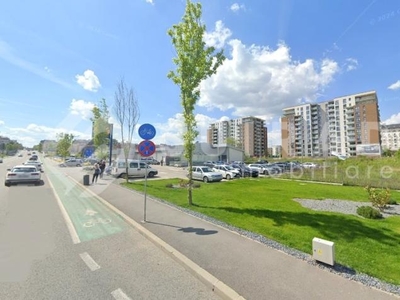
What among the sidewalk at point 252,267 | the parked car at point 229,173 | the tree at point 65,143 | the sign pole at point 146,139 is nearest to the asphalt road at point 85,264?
the sidewalk at point 252,267

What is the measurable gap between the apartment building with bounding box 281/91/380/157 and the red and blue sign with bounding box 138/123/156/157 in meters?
75.8

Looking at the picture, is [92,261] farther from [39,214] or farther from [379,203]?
[379,203]

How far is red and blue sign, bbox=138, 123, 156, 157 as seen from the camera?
7418 mm

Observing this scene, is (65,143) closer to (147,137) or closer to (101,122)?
(101,122)

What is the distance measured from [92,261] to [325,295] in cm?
414

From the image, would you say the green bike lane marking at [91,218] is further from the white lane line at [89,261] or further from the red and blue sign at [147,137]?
the red and blue sign at [147,137]

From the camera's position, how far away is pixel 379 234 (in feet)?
22.0

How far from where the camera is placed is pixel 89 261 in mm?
4637

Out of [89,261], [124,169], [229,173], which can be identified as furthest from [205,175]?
[89,261]

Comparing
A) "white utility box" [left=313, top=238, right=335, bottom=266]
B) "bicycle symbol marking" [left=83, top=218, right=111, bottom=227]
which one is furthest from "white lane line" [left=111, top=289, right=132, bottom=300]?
"bicycle symbol marking" [left=83, top=218, right=111, bottom=227]

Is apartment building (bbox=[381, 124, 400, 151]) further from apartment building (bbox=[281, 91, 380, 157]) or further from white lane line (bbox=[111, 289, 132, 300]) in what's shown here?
white lane line (bbox=[111, 289, 132, 300])

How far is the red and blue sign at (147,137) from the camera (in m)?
7.42

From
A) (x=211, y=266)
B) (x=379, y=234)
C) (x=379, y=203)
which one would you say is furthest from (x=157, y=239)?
(x=379, y=203)

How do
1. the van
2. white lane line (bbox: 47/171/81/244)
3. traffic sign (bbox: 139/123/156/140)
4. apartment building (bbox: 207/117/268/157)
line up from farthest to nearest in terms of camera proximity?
apartment building (bbox: 207/117/268/157) → the van → traffic sign (bbox: 139/123/156/140) → white lane line (bbox: 47/171/81/244)
